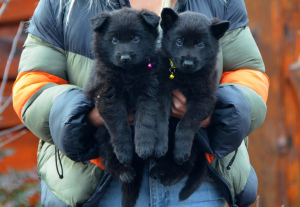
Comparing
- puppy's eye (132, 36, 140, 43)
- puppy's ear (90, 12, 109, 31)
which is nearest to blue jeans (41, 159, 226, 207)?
puppy's eye (132, 36, 140, 43)

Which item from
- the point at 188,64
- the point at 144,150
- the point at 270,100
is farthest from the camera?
the point at 270,100

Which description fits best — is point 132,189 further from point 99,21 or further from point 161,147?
point 99,21

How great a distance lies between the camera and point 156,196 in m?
2.84

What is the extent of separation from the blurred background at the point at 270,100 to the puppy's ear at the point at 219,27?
2.07m

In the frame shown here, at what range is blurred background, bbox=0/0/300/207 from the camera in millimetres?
4910

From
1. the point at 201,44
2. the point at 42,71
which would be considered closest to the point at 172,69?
the point at 201,44

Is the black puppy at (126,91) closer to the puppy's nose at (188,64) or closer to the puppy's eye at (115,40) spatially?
the puppy's eye at (115,40)

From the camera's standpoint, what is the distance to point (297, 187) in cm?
534

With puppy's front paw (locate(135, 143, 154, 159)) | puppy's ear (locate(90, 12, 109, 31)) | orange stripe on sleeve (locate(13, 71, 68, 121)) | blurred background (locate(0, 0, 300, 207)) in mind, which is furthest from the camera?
blurred background (locate(0, 0, 300, 207))

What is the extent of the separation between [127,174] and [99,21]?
77 cm

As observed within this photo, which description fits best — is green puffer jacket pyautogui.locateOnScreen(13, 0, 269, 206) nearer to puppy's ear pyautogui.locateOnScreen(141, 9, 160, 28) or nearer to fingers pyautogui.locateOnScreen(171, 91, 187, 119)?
fingers pyautogui.locateOnScreen(171, 91, 187, 119)

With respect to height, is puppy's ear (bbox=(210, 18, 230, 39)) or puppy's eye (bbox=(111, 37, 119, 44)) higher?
puppy's ear (bbox=(210, 18, 230, 39))

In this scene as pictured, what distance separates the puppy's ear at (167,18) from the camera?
9.24ft

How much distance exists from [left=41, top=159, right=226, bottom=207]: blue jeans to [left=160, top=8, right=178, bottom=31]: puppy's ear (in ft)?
2.33
